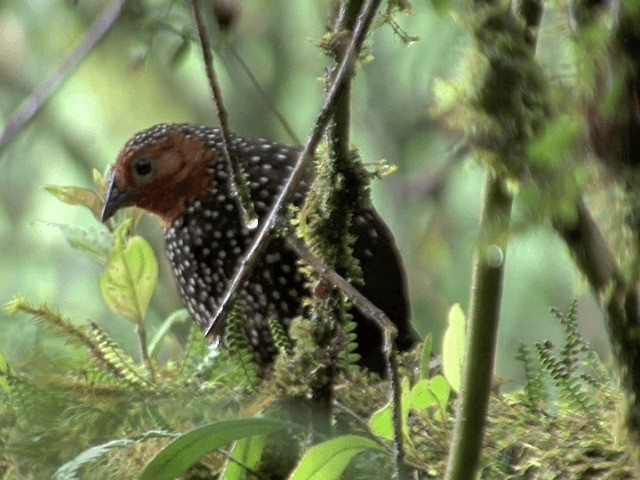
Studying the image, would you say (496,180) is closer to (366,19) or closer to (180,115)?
(366,19)

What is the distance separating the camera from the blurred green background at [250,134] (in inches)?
122

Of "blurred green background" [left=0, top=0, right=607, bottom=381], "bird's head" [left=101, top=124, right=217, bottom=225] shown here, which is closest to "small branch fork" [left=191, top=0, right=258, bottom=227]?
"bird's head" [left=101, top=124, right=217, bottom=225]

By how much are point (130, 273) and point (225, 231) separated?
17.6 inches

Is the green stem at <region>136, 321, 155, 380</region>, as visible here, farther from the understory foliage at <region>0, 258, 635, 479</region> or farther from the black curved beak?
the black curved beak

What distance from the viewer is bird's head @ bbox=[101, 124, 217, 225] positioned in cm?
188

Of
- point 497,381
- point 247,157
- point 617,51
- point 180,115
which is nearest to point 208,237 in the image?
point 247,157

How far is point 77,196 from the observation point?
1635 millimetres

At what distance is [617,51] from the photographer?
637 mm

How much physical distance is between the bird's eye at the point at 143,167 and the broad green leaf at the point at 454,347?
2.96ft

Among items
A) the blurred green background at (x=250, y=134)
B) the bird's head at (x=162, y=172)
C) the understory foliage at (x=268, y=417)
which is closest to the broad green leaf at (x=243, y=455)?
the understory foliage at (x=268, y=417)

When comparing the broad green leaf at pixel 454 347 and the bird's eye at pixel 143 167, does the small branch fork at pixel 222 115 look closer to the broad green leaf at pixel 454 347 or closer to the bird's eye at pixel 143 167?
the broad green leaf at pixel 454 347

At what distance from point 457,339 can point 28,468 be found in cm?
46

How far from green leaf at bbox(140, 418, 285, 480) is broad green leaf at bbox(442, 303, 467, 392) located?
0.19 meters

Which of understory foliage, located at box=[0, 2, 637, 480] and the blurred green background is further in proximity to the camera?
the blurred green background
